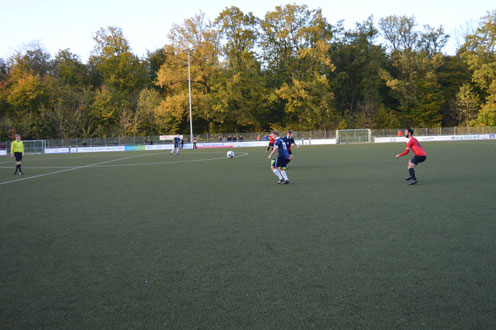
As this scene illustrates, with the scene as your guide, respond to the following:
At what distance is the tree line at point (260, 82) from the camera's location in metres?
51.5

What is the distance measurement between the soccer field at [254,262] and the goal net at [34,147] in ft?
132

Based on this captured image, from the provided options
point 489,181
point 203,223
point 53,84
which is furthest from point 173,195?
point 53,84

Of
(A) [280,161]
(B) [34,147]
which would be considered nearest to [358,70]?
(B) [34,147]

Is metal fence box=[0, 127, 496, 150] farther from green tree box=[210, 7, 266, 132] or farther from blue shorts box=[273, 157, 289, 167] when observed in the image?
blue shorts box=[273, 157, 289, 167]

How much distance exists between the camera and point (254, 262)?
4488 mm

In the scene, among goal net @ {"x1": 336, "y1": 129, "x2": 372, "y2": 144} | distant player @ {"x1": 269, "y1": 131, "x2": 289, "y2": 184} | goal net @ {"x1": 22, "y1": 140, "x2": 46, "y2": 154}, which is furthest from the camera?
goal net @ {"x1": 336, "y1": 129, "x2": 372, "y2": 144}

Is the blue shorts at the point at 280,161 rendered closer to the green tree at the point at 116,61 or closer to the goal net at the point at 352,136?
the goal net at the point at 352,136

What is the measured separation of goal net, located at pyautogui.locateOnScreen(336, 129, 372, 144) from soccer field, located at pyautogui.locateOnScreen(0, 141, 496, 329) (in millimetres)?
42958

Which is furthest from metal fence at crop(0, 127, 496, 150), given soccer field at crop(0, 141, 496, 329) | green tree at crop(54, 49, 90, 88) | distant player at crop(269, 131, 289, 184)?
soccer field at crop(0, 141, 496, 329)

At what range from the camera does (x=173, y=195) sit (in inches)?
393

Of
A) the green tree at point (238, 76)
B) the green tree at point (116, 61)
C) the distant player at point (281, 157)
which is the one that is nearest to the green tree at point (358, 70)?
the green tree at point (238, 76)

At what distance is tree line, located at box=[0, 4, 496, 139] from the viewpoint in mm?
51531

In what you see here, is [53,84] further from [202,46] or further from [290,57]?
[290,57]

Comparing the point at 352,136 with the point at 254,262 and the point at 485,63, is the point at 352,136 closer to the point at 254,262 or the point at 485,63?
the point at 485,63
